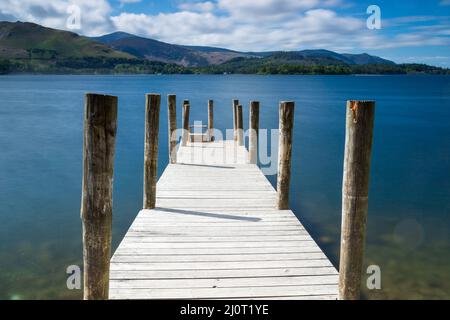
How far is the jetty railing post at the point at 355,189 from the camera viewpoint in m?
3.88

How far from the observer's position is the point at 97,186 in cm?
356

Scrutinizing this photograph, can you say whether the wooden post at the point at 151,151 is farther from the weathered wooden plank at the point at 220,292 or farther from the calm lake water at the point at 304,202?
the weathered wooden plank at the point at 220,292

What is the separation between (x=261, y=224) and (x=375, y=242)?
4.03 m

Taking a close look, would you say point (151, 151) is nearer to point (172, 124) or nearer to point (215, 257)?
point (215, 257)

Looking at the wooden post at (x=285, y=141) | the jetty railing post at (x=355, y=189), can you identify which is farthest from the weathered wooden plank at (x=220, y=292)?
the wooden post at (x=285, y=141)

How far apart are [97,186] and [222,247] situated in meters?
2.57

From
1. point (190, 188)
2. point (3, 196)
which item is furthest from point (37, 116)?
point (190, 188)

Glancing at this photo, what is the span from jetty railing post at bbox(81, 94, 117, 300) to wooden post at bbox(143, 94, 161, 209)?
3627mm

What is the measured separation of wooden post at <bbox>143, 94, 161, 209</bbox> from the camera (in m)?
7.39

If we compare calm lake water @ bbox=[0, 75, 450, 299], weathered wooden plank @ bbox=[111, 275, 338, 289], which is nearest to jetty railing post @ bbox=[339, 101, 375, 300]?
weathered wooden plank @ bbox=[111, 275, 338, 289]

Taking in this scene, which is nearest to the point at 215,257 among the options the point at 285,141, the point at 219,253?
the point at 219,253

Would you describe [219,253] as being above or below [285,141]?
below

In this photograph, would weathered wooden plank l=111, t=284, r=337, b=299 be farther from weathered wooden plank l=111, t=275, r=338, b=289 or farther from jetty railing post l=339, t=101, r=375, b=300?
jetty railing post l=339, t=101, r=375, b=300
